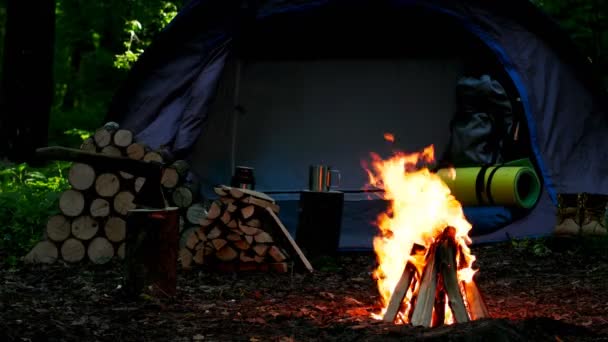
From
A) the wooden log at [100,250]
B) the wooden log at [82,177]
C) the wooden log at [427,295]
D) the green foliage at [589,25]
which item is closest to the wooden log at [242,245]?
the wooden log at [100,250]

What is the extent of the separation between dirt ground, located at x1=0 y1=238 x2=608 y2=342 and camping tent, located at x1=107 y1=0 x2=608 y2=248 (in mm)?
1204

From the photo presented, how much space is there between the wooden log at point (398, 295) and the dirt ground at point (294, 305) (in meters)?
0.10

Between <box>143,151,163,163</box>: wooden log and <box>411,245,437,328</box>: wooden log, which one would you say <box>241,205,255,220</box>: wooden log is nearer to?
<box>143,151,163,163</box>: wooden log

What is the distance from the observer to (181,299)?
527cm

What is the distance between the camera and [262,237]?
6359mm

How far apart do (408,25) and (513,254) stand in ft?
8.76

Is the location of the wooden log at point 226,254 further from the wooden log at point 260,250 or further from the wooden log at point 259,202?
the wooden log at point 259,202

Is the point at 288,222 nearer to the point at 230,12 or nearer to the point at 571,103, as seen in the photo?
the point at 230,12

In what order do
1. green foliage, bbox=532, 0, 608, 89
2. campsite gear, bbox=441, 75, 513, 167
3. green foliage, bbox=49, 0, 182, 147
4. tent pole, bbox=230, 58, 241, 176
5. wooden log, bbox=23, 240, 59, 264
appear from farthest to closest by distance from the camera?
green foliage, bbox=49, 0, 182, 147 → green foliage, bbox=532, 0, 608, 89 → tent pole, bbox=230, 58, 241, 176 → campsite gear, bbox=441, 75, 513, 167 → wooden log, bbox=23, 240, 59, 264

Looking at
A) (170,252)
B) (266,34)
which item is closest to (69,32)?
(266,34)

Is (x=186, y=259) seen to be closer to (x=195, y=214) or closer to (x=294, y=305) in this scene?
(x=195, y=214)

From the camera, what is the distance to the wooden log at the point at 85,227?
21.7 ft

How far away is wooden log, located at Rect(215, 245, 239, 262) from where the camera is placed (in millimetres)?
6328

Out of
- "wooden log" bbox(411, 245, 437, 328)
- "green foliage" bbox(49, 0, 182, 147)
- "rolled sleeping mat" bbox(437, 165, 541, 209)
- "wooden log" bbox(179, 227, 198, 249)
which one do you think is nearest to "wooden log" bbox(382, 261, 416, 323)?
"wooden log" bbox(411, 245, 437, 328)
